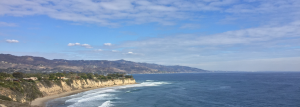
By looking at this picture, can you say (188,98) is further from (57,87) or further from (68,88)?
(68,88)

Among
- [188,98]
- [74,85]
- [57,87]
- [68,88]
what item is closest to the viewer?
[188,98]

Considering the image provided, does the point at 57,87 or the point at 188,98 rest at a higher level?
the point at 57,87

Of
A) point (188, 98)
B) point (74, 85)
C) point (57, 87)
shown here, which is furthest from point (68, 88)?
point (188, 98)

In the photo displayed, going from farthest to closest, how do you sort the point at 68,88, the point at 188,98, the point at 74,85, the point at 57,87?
the point at 74,85 → the point at 68,88 → the point at 57,87 → the point at 188,98

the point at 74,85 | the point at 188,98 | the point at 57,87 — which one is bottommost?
the point at 188,98

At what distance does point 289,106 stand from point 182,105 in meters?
22.0

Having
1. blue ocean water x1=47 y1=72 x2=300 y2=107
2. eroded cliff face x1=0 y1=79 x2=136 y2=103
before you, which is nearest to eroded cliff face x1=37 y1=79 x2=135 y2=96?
eroded cliff face x1=0 y1=79 x2=136 y2=103

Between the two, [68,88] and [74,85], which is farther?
[74,85]

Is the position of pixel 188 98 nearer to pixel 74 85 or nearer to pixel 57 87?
pixel 57 87

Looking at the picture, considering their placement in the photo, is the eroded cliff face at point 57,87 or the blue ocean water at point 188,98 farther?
the blue ocean water at point 188,98

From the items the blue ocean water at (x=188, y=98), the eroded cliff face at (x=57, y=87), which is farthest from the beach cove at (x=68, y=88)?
the blue ocean water at (x=188, y=98)

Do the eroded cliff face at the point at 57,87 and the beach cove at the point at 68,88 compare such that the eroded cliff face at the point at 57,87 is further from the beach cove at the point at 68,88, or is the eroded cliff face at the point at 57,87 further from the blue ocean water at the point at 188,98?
the blue ocean water at the point at 188,98

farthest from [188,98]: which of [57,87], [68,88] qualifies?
[68,88]

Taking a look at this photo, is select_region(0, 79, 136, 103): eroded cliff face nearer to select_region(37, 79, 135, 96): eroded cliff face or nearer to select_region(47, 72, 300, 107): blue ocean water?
select_region(37, 79, 135, 96): eroded cliff face
